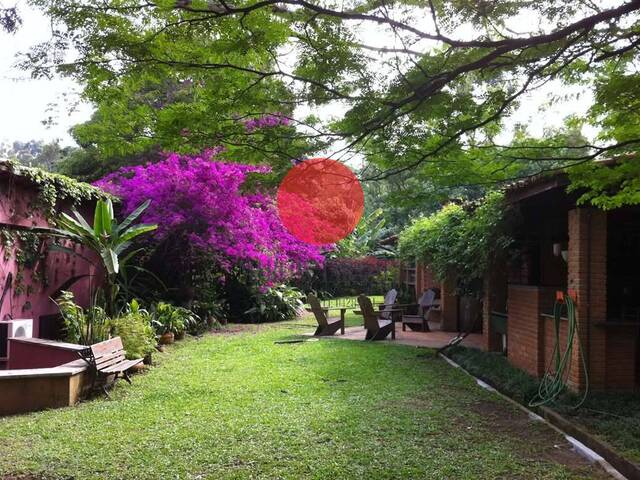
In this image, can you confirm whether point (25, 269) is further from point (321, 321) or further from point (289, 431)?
point (321, 321)

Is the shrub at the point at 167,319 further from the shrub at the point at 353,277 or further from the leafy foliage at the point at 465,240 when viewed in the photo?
the shrub at the point at 353,277

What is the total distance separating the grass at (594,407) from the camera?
5.21 metres

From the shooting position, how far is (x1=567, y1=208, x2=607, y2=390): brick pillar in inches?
273

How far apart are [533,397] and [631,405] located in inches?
42.4

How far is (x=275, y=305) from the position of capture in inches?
678

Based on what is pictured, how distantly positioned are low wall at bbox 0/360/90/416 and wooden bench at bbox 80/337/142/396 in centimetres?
25

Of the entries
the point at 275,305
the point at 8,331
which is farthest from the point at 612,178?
the point at 275,305

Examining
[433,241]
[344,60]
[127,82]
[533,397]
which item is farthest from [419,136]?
[433,241]

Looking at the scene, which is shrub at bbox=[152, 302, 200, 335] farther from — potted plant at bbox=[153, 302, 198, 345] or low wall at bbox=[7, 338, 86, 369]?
low wall at bbox=[7, 338, 86, 369]

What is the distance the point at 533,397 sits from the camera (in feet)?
22.9

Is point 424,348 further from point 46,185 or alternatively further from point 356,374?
point 46,185

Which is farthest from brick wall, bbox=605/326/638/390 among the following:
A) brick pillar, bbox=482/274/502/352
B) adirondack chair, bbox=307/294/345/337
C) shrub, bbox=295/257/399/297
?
shrub, bbox=295/257/399/297

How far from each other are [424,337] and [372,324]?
1552mm

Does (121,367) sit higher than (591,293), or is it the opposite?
(591,293)
